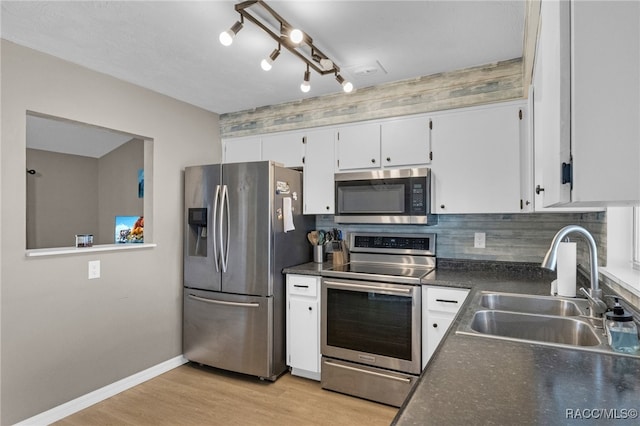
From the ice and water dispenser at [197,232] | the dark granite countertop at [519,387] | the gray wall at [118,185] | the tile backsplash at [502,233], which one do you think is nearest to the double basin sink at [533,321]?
the dark granite countertop at [519,387]

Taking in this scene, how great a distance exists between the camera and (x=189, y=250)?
3154 millimetres

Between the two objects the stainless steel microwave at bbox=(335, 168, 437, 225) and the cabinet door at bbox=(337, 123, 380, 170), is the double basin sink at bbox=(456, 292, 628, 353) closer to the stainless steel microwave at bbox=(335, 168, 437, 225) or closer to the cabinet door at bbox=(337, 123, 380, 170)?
the stainless steel microwave at bbox=(335, 168, 437, 225)

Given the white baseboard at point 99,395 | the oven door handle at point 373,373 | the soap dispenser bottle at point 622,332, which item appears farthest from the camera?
the oven door handle at point 373,373

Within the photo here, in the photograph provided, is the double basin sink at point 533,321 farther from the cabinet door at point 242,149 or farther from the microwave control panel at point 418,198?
the cabinet door at point 242,149

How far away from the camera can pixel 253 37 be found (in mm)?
2119

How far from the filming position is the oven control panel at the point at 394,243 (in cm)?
287

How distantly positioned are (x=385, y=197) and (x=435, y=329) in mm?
1017

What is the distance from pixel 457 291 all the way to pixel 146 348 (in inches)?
96.8

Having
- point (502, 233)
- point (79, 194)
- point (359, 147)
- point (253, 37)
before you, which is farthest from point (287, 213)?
point (79, 194)

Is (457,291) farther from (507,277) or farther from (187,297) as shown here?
(187,297)

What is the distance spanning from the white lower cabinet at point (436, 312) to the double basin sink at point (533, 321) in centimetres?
38

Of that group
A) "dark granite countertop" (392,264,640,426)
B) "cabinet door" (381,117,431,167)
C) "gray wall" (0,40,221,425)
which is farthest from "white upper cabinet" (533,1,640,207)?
"gray wall" (0,40,221,425)

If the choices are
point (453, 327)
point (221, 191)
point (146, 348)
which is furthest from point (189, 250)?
point (453, 327)

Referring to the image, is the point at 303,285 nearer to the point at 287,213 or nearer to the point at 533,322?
the point at 287,213
